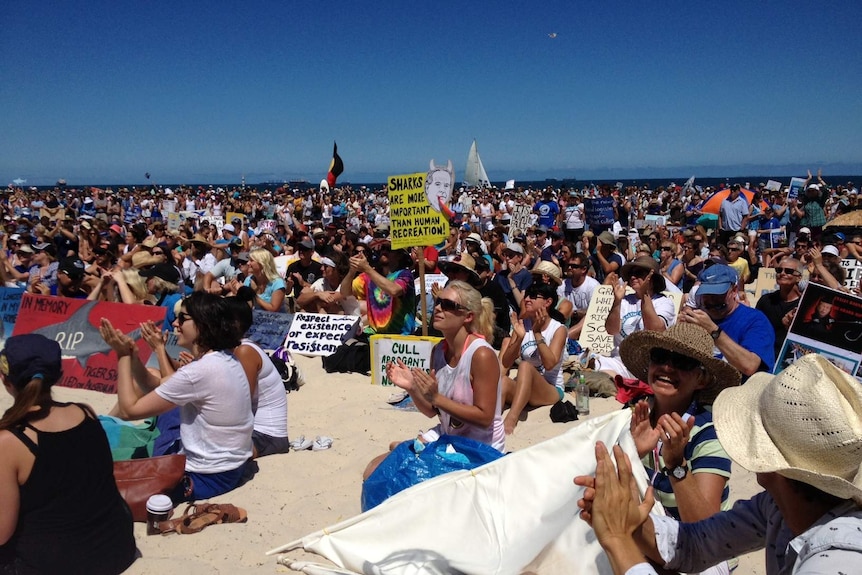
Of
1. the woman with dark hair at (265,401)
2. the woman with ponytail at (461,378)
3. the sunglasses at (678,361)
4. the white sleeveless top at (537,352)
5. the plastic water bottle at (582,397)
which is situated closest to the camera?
the sunglasses at (678,361)

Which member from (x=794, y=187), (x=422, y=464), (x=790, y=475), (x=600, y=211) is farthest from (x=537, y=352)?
(x=794, y=187)

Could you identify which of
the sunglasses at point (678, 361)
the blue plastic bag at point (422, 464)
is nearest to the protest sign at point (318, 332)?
the blue plastic bag at point (422, 464)

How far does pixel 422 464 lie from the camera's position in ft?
11.5

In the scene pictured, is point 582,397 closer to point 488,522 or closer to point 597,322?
point 597,322

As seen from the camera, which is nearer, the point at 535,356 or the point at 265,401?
the point at 265,401

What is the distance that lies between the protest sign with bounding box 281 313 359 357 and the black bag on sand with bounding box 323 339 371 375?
394mm

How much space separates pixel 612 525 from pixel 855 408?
703mm

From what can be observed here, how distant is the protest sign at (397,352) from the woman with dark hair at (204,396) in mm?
2651

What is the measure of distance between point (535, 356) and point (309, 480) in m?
2.43

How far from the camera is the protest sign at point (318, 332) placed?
8078 millimetres

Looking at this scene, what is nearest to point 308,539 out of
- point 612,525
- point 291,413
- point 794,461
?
point 612,525

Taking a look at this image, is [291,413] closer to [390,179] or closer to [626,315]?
[390,179]

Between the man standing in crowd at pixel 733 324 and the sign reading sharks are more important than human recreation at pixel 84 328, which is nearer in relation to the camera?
the man standing in crowd at pixel 733 324

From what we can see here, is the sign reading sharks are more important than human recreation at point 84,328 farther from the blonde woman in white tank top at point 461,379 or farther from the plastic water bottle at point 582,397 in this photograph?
the plastic water bottle at point 582,397
